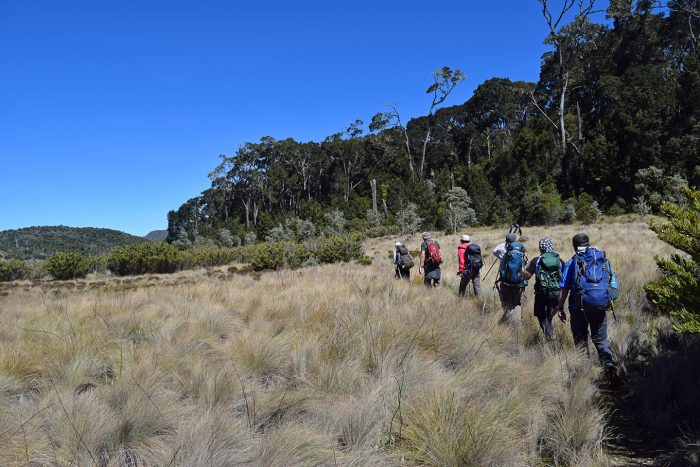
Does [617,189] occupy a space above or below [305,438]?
above

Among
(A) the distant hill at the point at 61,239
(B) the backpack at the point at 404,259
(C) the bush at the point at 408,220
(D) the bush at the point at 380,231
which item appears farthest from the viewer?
(A) the distant hill at the point at 61,239

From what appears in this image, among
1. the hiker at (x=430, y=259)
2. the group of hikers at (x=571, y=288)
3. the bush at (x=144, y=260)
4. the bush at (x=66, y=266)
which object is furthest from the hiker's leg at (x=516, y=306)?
the bush at (x=66, y=266)

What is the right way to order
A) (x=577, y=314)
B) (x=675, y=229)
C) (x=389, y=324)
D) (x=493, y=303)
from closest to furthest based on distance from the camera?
(x=675, y=229)
(x=577, y=314)
(x=389, y=324)
(x=493, y=303)

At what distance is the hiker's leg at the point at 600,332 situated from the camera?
461 centimetres

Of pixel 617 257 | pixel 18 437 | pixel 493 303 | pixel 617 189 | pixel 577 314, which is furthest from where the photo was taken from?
pixel 617 189

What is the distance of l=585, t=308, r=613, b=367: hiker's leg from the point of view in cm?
461

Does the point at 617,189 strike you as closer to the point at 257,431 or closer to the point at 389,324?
the point at 389,324

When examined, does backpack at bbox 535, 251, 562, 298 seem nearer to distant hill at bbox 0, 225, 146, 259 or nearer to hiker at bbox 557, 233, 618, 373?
hiker at bbox 557, 233, 618, 373

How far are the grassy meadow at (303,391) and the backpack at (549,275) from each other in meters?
0.62

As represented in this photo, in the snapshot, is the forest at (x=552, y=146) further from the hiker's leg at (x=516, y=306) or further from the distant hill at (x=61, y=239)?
the distant hill at (x=61, y=239)

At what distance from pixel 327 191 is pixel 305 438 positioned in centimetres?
7532

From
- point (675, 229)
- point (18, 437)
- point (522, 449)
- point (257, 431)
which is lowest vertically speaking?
point (522, 449)

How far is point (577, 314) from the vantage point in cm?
497

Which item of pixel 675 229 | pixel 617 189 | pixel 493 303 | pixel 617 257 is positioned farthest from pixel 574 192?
pixel 675 229
